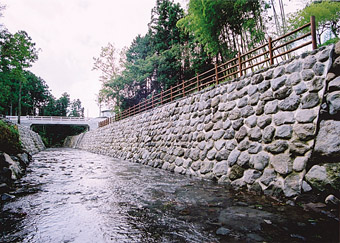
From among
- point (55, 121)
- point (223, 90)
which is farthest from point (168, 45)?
point (55, 121)

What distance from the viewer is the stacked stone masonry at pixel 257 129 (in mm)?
3566

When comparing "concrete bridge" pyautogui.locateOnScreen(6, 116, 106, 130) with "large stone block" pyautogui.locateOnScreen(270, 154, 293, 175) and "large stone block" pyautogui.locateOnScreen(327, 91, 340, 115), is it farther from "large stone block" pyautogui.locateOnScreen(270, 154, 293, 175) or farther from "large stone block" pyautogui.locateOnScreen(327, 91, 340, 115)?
"large stone block" pyautogui.locateOnScreen(327, 91, 340, 115)

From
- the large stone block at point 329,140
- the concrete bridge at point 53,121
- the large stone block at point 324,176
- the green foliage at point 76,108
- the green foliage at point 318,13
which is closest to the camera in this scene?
A: the large stone block at point 324,176

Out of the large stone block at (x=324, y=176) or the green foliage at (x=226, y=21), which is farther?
the green foliage at (x=226, y=21)

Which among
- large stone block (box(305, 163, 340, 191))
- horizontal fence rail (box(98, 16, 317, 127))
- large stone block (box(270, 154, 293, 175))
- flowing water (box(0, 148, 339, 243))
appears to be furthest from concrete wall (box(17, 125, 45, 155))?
large stone block (box(305, 163, 340, 191))

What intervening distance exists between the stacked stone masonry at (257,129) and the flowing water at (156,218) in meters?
0.69

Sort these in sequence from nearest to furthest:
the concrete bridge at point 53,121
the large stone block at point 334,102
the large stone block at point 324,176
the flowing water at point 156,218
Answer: the flowing water at point 156,218 < the large stone block at point 324,176 < the large stone block at point 334,102 < the concrete bridge at point 53,121

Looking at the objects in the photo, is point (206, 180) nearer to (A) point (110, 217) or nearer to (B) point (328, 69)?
(A) point (110, 217)

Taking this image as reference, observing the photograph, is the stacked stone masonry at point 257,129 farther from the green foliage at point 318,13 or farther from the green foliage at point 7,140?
the green foliage at point 318,13

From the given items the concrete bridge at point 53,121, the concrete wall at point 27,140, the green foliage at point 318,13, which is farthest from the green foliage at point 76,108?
the green foliage at point 318,13

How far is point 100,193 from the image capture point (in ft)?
13.4

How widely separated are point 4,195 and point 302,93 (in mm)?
5996

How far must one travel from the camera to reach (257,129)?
4.54 meters

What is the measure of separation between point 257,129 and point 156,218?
312 cm
